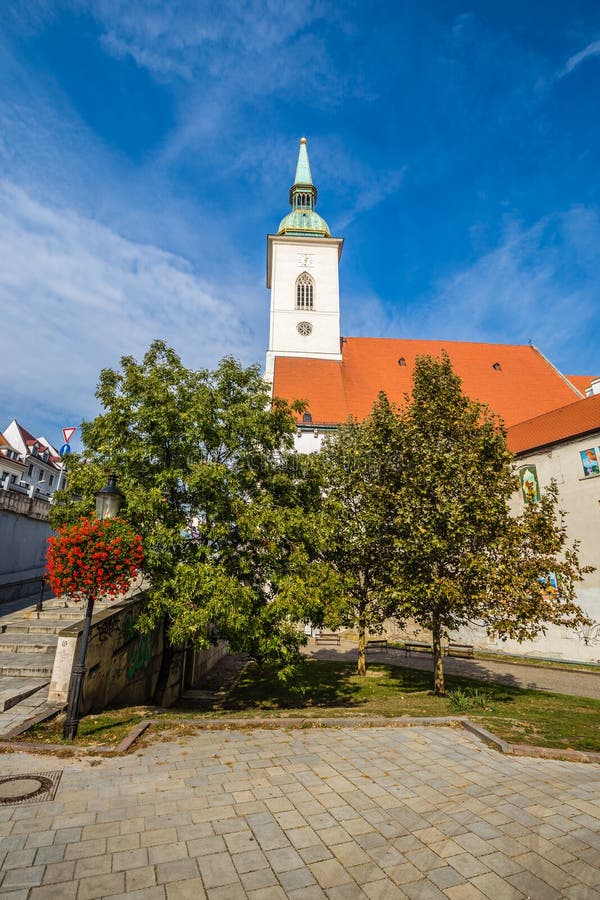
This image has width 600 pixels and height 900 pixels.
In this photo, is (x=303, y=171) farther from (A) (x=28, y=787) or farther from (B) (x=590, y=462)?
(A) (x=28, y=787)

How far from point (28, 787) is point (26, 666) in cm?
574

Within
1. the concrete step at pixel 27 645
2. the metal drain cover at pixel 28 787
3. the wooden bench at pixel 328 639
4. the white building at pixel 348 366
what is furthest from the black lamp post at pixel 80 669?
the wooden bench at pixel 328 639

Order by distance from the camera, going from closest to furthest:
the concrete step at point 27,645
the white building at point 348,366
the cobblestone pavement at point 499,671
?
the concrete step at point 27,645
the cobblestone pavement at point 499,671
the white building at point 348,366

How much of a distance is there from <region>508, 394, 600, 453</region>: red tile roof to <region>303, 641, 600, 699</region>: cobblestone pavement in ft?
34.4

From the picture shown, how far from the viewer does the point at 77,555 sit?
746 cm

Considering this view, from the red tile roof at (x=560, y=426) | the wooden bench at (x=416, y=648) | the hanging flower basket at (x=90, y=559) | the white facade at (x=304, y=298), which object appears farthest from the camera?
the white facade at (x=304, y=298)

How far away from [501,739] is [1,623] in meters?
13.4

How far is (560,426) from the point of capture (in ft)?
82.8

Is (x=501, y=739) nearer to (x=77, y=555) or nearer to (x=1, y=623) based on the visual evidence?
(x=77, y=555)

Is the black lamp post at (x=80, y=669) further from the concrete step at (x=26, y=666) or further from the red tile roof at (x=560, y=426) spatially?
the red tile roof at (x=560, y=426)

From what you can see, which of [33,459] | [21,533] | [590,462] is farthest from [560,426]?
[33,459]

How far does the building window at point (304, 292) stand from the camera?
41125 millimetres

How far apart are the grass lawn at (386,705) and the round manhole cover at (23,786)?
4.87 feet

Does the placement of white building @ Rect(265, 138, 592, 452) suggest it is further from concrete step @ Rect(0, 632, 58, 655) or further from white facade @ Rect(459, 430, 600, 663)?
concrete step @ Rect(0, 632, 58, 655)
